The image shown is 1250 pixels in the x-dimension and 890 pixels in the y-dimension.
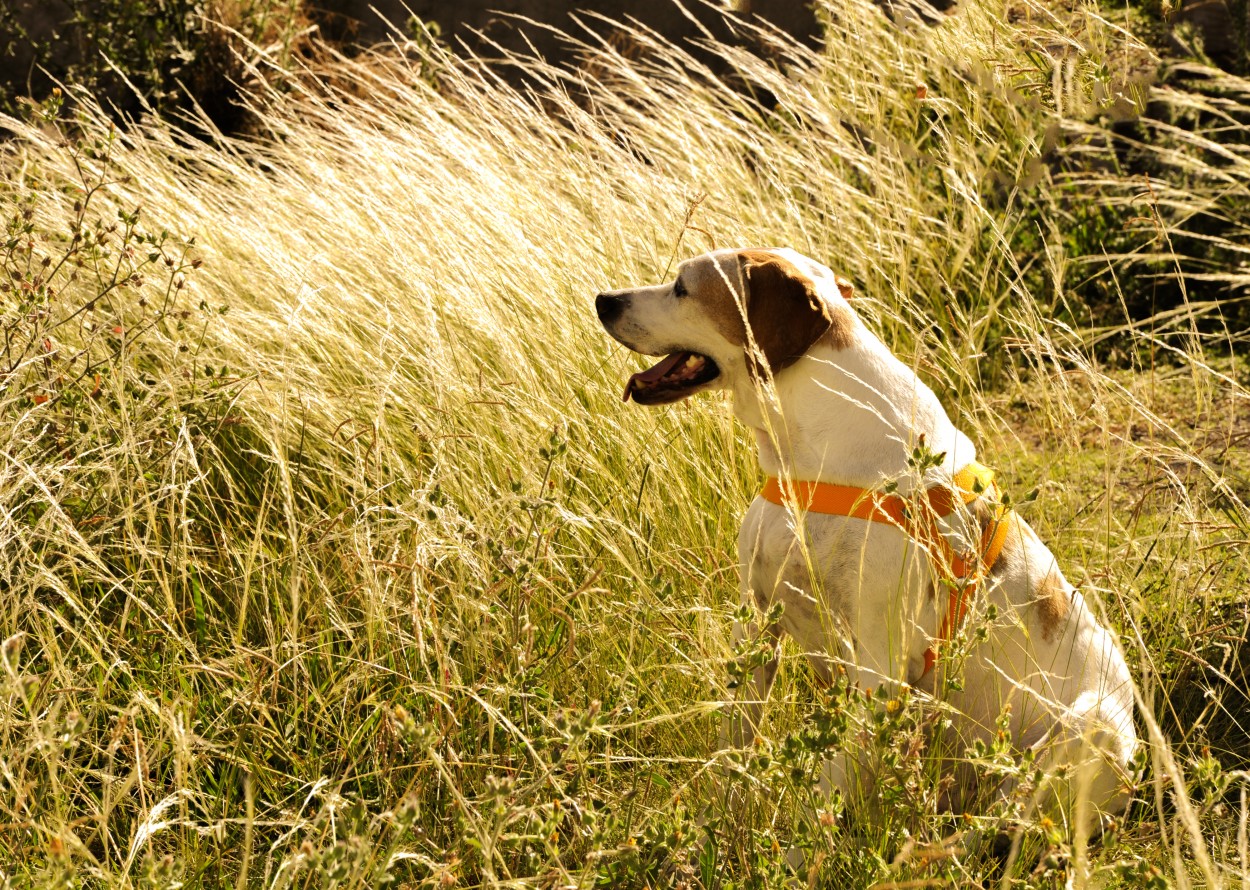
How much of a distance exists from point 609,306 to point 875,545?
0.79 meters

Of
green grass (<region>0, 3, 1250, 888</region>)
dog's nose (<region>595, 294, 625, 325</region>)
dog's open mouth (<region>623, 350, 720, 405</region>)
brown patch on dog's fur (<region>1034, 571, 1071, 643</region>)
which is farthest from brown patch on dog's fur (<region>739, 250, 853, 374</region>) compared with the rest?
brown patch on dog's fur (<region>1034, 571, 1071, 643</region>)

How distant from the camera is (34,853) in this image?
2160 mm

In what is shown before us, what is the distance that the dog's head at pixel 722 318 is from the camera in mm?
2469

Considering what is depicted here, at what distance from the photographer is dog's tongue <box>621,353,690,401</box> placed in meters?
2.66

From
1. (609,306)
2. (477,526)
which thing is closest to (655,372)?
(609,306)

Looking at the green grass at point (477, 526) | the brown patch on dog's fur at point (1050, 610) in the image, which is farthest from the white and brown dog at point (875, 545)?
the green grass at point (477, 526)

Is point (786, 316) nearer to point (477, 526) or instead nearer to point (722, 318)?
point (722, 318)

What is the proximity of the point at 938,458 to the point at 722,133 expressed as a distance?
Answer: 3417 mm

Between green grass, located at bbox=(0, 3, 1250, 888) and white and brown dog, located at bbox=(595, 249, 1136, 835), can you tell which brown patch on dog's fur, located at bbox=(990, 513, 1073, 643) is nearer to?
white and brown dog, located at bbox=(595, 249, 1136, 835)

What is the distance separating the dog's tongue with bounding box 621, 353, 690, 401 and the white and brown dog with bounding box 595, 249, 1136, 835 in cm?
14

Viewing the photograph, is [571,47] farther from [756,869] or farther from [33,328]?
[756,869]

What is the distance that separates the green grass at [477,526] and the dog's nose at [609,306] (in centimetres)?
36

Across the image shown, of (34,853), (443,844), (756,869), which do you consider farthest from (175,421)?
(756,869)

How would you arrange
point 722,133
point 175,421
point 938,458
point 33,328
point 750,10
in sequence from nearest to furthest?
point 938,458 → point 175,421 → point 33,328 → point 722,133 → point 750,10
